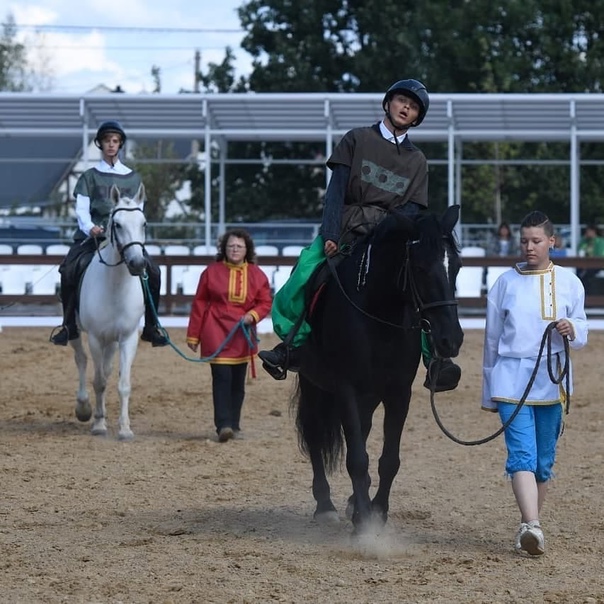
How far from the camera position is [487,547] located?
6.60 meters

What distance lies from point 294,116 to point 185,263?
201 inches

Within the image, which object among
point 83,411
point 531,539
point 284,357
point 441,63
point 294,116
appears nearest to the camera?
point 531,539

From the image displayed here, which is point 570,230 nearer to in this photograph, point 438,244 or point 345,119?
point 345,119

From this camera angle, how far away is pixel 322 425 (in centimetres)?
761

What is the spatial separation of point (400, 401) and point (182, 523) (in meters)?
1.48

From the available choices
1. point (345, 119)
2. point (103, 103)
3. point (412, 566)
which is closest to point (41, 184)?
point (103, 103)

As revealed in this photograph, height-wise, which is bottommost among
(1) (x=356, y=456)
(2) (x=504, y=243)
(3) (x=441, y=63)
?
(1) (x=356, y=456)

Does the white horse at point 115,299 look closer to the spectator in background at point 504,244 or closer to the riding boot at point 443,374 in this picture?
the riding boot at point 443,374

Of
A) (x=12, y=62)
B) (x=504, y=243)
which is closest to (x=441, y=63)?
(x=504, y=243)

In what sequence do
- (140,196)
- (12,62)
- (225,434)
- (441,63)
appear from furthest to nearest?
(12,62), (441,63), (140,196), (225,434)

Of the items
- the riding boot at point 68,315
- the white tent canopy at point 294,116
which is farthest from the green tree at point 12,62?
the riding boot at point 68,315

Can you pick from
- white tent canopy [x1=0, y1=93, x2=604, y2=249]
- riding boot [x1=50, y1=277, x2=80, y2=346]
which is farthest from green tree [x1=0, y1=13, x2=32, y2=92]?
riding boot [x1=50, y1=277, x2=80, y2=346]

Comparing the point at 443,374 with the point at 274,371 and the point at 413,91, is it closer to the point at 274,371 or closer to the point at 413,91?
the point at 274,371

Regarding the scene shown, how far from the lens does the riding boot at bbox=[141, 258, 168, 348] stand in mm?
11102
